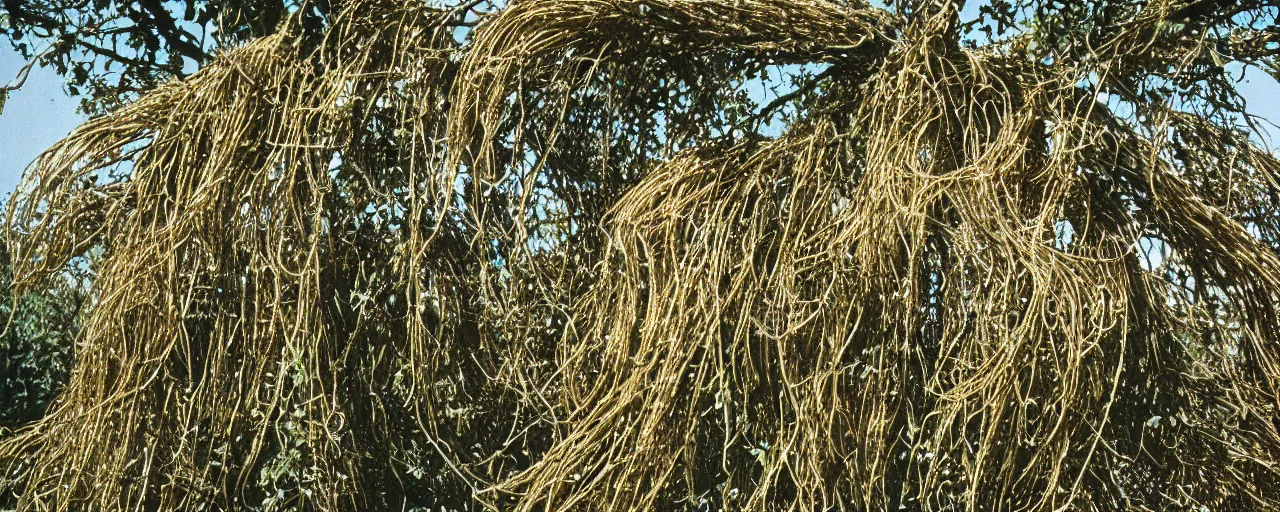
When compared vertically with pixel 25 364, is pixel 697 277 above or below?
below

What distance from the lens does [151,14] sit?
4566 millimetres

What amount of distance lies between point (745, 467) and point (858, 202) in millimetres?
698

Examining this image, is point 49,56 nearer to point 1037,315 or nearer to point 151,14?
point 151,14

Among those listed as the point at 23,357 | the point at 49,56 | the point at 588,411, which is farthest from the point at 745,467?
the point at 23,357

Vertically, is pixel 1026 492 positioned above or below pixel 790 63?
below

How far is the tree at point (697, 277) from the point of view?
9.14ft

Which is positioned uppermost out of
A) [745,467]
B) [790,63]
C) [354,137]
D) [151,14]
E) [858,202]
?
[151,14]

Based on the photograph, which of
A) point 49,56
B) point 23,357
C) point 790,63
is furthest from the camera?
point 23,357

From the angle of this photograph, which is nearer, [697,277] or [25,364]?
[697,277]

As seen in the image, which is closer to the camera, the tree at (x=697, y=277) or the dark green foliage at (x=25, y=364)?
the tree at (x=697, y=277)

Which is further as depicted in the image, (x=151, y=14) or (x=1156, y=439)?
(x=151, y=14)

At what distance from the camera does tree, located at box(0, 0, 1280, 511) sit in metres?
2.79

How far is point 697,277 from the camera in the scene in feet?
9.41

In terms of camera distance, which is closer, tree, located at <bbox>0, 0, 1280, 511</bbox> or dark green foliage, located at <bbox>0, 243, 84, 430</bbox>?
tree, located at <bbox>0, 0, 1280, 511</bbox>
